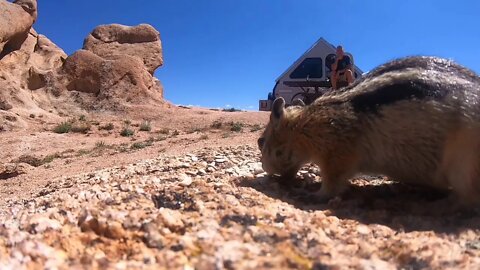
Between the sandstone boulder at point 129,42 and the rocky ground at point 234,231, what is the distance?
2239 centimetres

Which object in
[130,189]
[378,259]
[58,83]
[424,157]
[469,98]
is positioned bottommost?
[378,259]

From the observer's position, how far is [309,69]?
682 inches

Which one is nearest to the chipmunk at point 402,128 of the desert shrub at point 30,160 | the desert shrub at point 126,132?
the desert shrub at point 30,160

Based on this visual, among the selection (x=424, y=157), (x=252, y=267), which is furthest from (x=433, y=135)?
(x=252, y=267)

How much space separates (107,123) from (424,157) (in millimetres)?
14798

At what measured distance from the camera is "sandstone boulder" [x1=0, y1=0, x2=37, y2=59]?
19.3 m

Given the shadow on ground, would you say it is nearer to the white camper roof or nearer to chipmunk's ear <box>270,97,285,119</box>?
chipmunk's ear <box>270,97,285,119</box>

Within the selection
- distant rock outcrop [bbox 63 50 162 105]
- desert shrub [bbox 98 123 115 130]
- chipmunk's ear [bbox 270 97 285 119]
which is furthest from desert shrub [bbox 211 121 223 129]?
chipmunk's ear [bbox 270 97 285 119]

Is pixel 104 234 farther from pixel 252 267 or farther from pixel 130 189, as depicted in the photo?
pixel 130 189

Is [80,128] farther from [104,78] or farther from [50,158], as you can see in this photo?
[104,78]

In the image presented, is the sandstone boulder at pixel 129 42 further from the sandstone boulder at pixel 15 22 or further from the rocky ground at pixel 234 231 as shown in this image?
the rocky ground at pixel 234 231

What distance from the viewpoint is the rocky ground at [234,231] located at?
186 cm

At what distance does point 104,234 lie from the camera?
2.17m

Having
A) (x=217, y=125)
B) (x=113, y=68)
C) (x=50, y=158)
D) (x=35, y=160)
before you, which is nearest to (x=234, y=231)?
(x=35, y=160)
